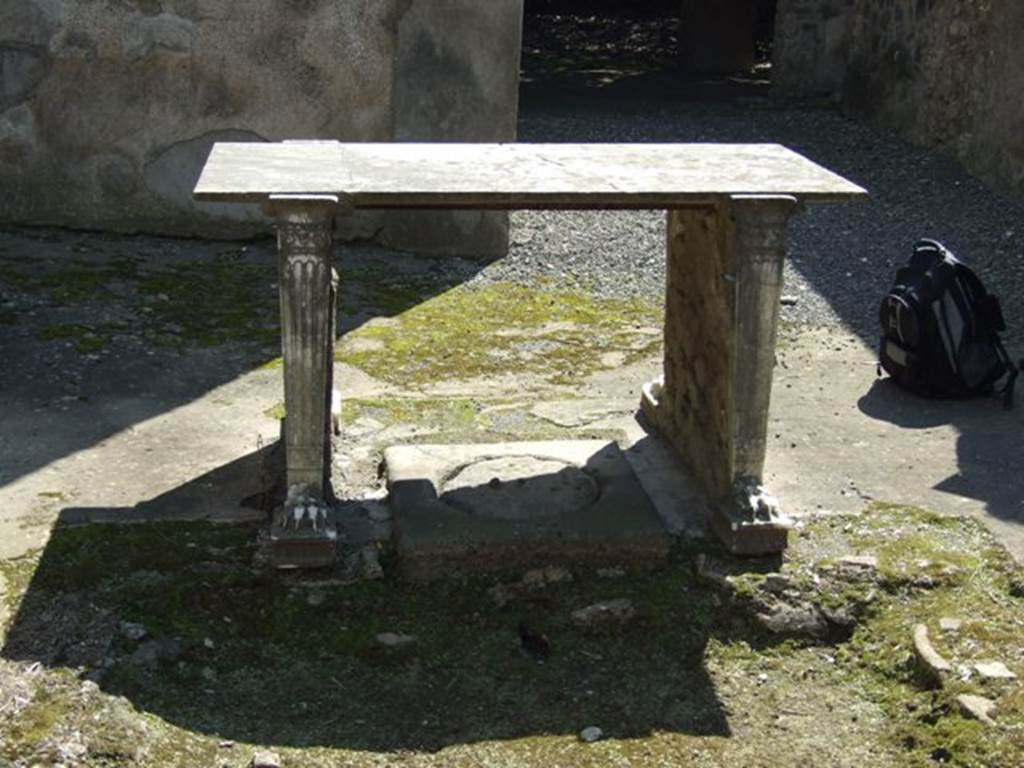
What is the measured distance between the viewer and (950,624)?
4.21 metres

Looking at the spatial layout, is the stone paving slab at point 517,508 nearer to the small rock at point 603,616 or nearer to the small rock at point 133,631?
the small rock at point 603,616

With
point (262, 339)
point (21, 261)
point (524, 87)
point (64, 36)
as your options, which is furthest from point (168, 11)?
point (524, 87)

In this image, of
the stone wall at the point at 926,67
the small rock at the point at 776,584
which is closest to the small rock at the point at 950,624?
the small rock at the point at 776,584

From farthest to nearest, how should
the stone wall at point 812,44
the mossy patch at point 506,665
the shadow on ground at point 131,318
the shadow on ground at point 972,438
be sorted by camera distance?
the stone wall at point 812,44 < the shadow on ground at point 131,318 < the shadow on ground at point 972,438 < the mossy patch at point 506,665

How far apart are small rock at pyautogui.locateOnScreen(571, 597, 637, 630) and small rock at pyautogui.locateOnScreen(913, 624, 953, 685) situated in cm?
74

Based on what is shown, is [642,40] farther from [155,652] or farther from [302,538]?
[155,652]

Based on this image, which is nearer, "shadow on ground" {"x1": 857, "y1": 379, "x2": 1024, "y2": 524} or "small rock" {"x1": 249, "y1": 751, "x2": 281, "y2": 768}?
"small rock" {"x1": 249, "y1": 751, "x2": 281, "y2": 768}

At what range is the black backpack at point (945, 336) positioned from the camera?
5898mm

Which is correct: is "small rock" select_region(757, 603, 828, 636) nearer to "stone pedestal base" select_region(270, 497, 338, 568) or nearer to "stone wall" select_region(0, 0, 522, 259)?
"stone pedestal base" select_region(270, 497, 338, 568)

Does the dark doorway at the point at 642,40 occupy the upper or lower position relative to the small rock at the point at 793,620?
upper

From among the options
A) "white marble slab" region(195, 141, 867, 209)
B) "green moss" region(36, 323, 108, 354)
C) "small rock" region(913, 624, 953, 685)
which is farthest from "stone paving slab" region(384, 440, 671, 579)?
"green moss" region(36, 323, 108, 354)

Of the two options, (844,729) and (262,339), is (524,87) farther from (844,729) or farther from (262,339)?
(844,729)

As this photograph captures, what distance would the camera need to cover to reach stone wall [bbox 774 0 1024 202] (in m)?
9.06

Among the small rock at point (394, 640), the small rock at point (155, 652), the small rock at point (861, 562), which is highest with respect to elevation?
the small rock at point (861, 562)
